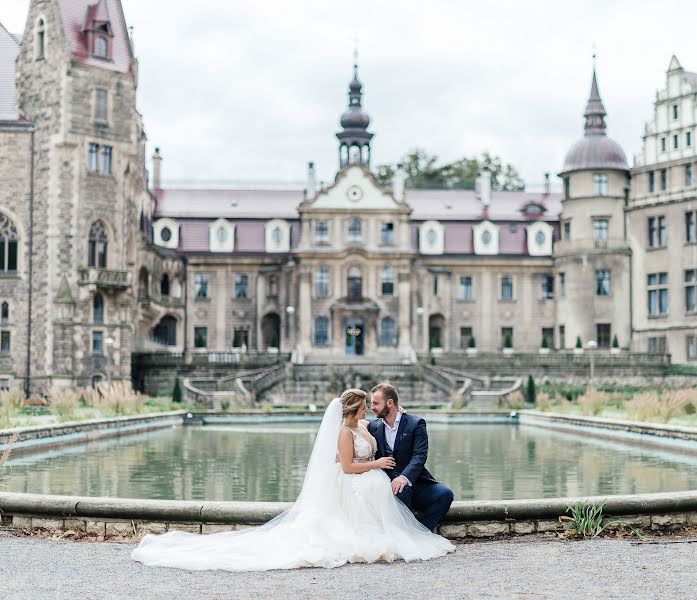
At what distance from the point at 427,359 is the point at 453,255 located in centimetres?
882

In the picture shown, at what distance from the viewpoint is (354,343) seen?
57.2m

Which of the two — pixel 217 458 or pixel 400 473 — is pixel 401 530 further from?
pixel 217 458

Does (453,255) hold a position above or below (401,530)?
above

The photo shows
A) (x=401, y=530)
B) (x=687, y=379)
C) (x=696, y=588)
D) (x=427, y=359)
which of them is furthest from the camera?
(x=427, y=359)

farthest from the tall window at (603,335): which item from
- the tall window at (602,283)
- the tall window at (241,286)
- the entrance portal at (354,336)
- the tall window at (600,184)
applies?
the tall window at (241,286)

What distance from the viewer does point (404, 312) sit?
5691 centimetres

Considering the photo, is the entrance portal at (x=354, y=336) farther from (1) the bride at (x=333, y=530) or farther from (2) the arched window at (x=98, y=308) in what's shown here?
(1) the bride at (x=333, y=530)

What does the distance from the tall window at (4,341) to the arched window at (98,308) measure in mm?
3766

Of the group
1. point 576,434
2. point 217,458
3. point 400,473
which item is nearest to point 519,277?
point 576,434

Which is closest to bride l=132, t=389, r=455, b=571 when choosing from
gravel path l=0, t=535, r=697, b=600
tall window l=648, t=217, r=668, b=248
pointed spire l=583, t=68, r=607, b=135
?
gravel path l=0, t=535, r=697, b=600

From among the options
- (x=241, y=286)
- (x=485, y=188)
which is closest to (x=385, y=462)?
(x=241, y=286)

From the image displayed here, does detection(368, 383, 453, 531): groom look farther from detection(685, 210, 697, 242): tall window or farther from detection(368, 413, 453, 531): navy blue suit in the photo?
detection(685, 210, 697, 242): tall window

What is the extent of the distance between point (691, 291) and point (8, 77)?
114 ft

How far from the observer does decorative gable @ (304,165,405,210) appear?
57094mm
